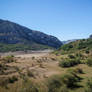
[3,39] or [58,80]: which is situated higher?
[3,39]

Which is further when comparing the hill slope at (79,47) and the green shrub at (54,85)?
the hill slope at (79,47)

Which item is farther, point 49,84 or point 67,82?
point 67,82

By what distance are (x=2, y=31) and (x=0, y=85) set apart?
517 feet

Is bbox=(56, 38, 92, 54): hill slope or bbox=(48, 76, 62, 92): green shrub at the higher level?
bbox=(56, 38, 92, 54): hill slope

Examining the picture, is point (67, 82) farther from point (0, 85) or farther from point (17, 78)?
point (0, 85)

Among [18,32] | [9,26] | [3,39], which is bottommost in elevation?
[3,39]

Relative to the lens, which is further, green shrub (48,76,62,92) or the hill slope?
the hill slope

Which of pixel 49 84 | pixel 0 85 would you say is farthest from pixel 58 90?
pixel 0 85

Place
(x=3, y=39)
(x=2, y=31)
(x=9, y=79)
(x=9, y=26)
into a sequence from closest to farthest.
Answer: (x=9, y=79) → (x=3, y=39) → (x=2, y=31) → (x=9, y=26)

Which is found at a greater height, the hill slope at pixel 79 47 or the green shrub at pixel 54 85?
the hill slope at pixel 79 47

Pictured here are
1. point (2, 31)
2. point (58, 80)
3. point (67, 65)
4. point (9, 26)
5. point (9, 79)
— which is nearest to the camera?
point (58, 80)

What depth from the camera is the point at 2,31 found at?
153375 millimetres

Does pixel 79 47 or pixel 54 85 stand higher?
pixel 79 47

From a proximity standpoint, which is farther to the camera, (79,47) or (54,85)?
(79,47)
